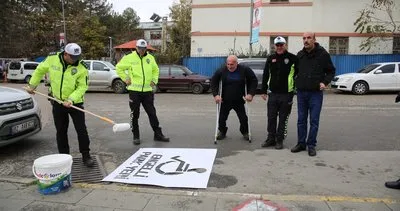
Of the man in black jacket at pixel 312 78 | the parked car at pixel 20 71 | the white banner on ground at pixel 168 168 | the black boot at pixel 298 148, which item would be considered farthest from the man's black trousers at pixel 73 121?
the parked car at pixel 20 71

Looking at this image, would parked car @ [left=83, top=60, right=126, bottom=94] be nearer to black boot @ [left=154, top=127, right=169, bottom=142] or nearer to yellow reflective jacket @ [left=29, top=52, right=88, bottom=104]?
black boot @ [left=154, top=127, right=169, bottom=142]

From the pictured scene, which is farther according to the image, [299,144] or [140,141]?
[140,141]

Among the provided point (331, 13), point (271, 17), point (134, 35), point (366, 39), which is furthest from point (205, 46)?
point (134, 35)

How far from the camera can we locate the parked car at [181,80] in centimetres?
1947

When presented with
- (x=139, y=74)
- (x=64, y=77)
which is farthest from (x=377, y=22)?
(x=64, y=77)

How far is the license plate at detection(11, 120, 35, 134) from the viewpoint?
6.59m

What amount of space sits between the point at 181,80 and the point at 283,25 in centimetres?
1014

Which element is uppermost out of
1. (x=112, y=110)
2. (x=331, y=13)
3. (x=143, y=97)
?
(x=331, y=13)

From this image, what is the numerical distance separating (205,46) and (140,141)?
20.9m

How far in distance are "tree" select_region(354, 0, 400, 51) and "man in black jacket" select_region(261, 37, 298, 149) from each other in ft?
63.6

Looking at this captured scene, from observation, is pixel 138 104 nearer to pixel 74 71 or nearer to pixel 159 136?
pixel 159 136

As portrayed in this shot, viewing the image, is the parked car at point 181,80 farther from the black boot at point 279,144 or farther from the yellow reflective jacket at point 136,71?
the black boot at point 279,144

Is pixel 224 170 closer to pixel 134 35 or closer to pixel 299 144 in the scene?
pixel 299 144

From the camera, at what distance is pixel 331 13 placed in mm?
26000
